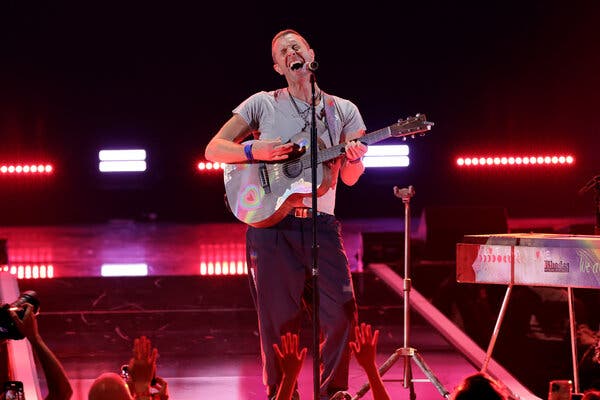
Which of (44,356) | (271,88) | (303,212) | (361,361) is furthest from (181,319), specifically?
(271,88)

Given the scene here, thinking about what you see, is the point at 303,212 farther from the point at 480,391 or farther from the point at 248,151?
the point at 480,391

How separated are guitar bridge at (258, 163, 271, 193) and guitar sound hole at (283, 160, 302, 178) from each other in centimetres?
9

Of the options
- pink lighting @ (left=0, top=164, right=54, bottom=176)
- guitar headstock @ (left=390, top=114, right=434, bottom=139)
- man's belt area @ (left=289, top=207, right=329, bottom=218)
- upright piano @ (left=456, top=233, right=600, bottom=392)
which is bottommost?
upright piano @ (left=456, top=233, right=600, bottom=392)

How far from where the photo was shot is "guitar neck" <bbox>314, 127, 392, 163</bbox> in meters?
4.16

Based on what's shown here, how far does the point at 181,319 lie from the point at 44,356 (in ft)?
14.7

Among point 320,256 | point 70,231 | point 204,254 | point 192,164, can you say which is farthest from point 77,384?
point 192,164

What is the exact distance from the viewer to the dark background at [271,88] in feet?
46.5

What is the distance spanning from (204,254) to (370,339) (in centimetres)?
761

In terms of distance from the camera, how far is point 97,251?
36.4 feet

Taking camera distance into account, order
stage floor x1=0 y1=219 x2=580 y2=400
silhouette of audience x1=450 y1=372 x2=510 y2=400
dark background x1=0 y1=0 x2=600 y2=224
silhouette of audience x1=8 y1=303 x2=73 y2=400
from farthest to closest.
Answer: dark background x1=0 y1=0 x2=600 y2=224 < stage floor x1=0 y1=219 x2=580 y2=400 < silhouette of audience x1=8 y1=303 x2=73 y2=400 < silhouette of audience x1=450 y1=372 x2=510 y2=400

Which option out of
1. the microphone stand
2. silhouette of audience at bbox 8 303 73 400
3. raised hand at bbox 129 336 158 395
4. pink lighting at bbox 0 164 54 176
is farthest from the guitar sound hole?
pink lighting at bbox 0 164 54 176

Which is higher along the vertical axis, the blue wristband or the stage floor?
the blue wristband

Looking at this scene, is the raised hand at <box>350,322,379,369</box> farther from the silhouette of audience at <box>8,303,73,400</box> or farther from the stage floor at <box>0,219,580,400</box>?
the stage floor at <box>0,219,580,400</box>

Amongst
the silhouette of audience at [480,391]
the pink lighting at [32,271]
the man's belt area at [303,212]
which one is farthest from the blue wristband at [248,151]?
the pink lighting at [32,271]
